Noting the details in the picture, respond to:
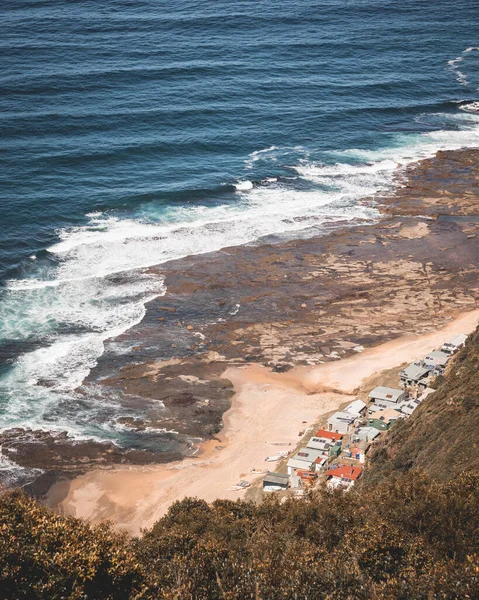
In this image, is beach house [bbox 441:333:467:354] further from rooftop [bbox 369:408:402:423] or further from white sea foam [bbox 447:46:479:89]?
white sea foam [bbox 447:46:479:89]

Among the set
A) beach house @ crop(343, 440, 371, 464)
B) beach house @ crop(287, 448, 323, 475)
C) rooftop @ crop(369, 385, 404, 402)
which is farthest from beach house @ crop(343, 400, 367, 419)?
beach house @ crop(287, 448, 323, 475)

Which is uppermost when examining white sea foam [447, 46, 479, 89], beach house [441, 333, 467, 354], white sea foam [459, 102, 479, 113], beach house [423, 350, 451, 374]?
white sea foam [447, 46, 479, 89]

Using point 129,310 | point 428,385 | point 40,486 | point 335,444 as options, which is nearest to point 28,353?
point 129,310

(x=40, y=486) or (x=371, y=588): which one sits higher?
(x=371, y=588)

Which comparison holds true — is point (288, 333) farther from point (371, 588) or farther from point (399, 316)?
point (371, 588)

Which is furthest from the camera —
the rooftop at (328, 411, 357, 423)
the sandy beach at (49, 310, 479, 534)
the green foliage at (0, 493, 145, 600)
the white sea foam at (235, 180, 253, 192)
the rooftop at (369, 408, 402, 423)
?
the white sea foam at (235, 180, 253, 192)

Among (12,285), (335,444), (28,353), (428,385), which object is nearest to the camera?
(335,444)

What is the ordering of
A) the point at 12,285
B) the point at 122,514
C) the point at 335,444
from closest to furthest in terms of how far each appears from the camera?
the point at 122,514, the point at 335,444, the point at 12,285
